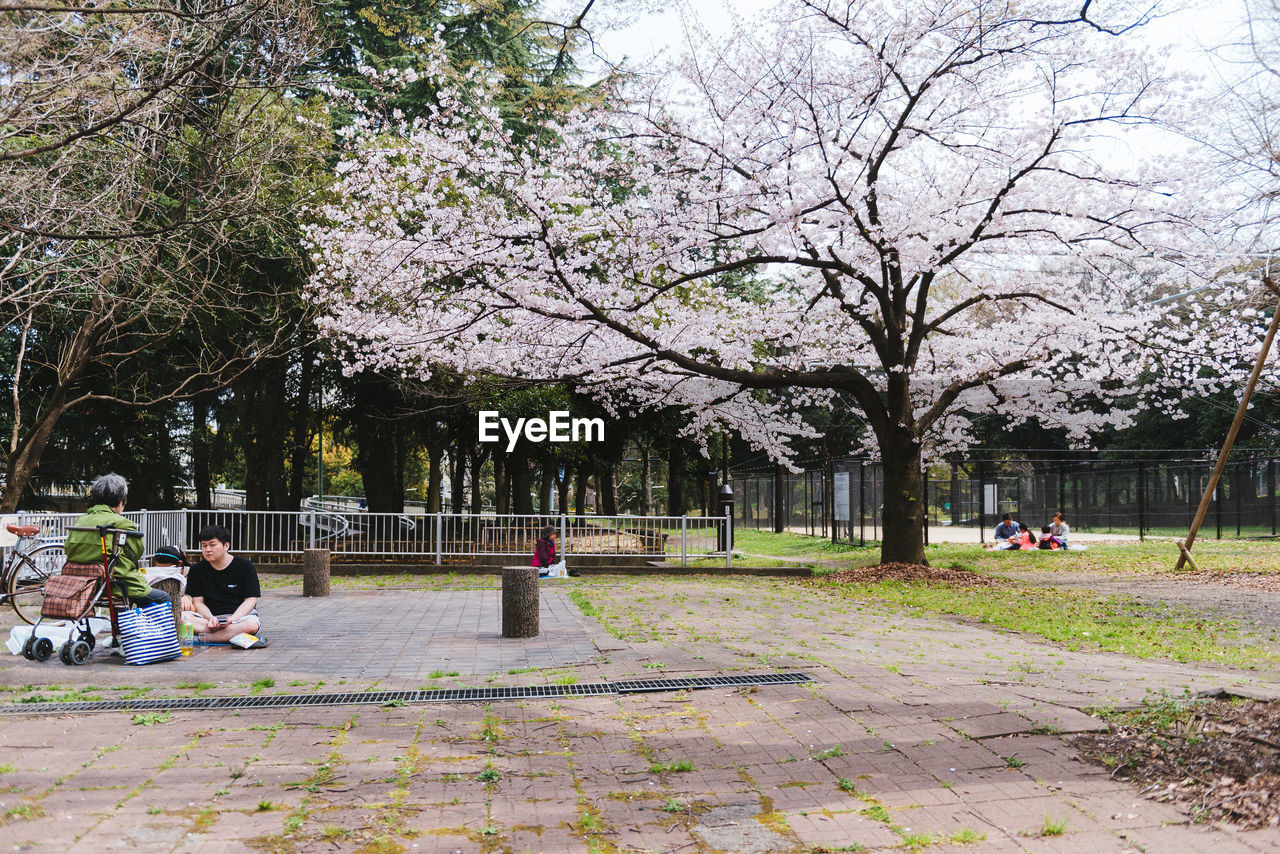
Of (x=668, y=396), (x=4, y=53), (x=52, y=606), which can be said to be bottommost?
(x=52, y=606)

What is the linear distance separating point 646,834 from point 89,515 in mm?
5476

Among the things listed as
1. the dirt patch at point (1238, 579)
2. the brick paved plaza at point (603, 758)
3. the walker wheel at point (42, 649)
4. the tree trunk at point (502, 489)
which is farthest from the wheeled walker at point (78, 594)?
the tree trunk at point (502, 489)

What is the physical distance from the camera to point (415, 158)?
62.7ft

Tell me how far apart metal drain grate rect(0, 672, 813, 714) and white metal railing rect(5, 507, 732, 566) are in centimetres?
1164

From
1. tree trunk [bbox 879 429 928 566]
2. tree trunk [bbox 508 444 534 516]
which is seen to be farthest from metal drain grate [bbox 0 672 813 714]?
tree trunk [bbox 508 444 534 516]

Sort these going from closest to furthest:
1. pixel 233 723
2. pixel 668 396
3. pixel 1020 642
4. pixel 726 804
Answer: pixel 726 804 → pixel 233 723 → pixel 1020 642 → pixel 668 396

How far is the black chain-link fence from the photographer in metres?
25.6

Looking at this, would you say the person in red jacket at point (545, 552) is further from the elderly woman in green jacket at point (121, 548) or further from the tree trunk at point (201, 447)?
the tree trunk at point (201, 447)

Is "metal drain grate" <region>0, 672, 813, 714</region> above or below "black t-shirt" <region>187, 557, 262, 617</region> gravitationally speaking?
below

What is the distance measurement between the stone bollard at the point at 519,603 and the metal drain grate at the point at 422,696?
7.60 ft

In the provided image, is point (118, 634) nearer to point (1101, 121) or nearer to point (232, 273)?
point (1101, 121)

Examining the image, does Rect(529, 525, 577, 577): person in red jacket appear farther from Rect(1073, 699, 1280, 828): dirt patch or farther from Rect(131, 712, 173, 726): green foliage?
Rect(1073, 699, 1280, 828): dirt patch

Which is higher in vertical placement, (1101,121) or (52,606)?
(1101,121)

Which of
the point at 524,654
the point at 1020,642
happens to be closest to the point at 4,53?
the point at 524,654
